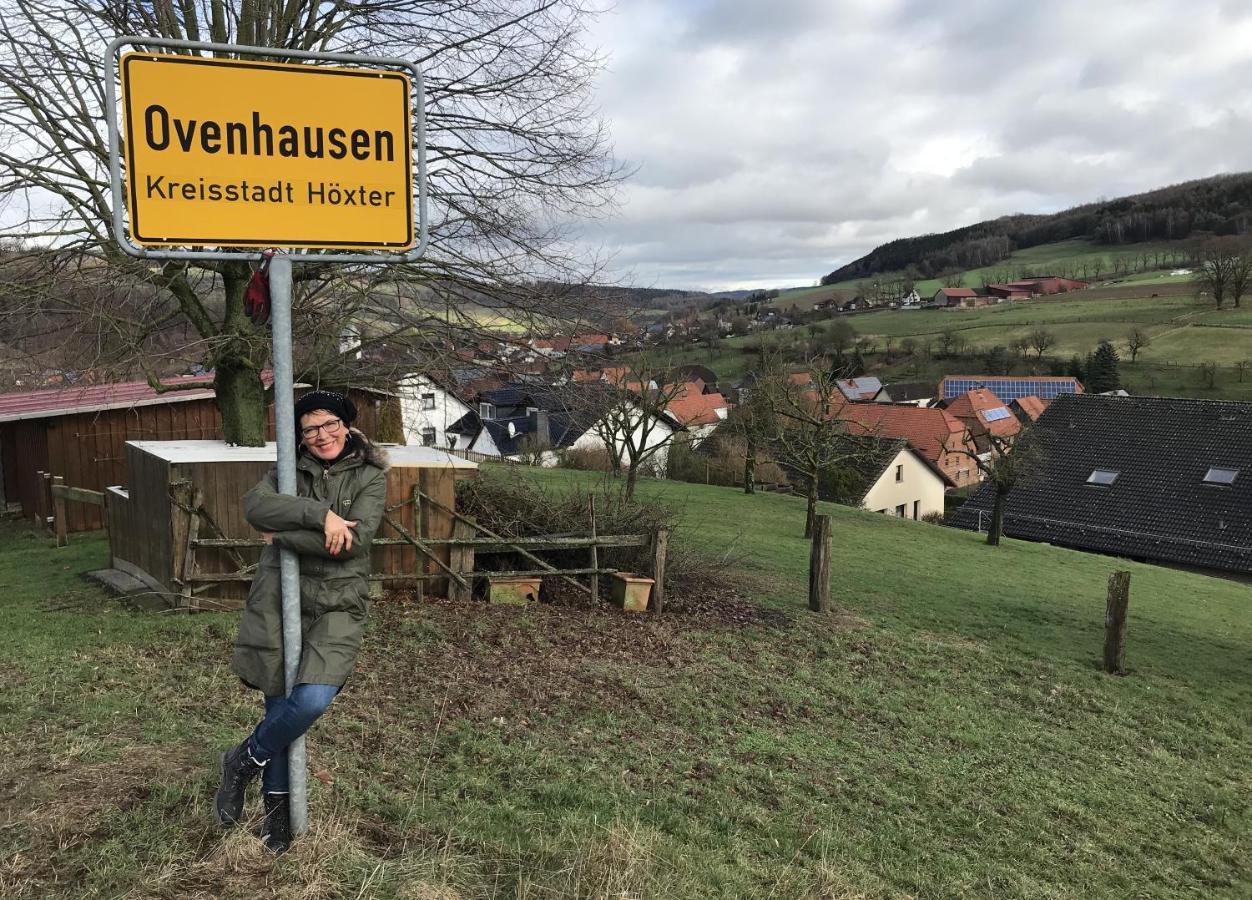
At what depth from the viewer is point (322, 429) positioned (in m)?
3.16

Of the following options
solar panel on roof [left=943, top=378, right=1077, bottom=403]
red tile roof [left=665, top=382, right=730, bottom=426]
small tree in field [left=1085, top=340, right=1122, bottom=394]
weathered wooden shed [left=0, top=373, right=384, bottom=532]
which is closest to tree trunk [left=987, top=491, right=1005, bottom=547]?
weathered wooden shed [left=0, top=373, right=384, bottom=532]

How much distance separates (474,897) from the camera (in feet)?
10.7

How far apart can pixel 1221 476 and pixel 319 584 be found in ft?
119

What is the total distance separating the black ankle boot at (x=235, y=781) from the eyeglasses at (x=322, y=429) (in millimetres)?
1212

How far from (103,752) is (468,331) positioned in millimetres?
6391

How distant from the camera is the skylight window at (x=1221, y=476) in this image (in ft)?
100

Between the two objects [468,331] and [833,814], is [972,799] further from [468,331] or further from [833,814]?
[468,331]

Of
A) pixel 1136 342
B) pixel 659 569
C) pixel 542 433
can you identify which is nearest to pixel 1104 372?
pixel 1136 342

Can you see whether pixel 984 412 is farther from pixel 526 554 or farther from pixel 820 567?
pixel 526 554

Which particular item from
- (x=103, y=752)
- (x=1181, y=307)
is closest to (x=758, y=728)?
(x=103, y=752)

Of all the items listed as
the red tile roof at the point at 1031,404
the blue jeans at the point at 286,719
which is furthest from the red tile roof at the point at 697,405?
the blue jeans at the point at 286,719

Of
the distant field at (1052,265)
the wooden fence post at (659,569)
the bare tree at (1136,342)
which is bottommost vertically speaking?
the wooden fence post at (659,569)

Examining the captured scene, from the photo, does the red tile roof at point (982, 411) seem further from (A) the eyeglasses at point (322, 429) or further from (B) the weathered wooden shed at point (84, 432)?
(A) the eyeglasses at point (322, 429)

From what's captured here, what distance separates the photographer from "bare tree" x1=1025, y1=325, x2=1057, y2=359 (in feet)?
273
